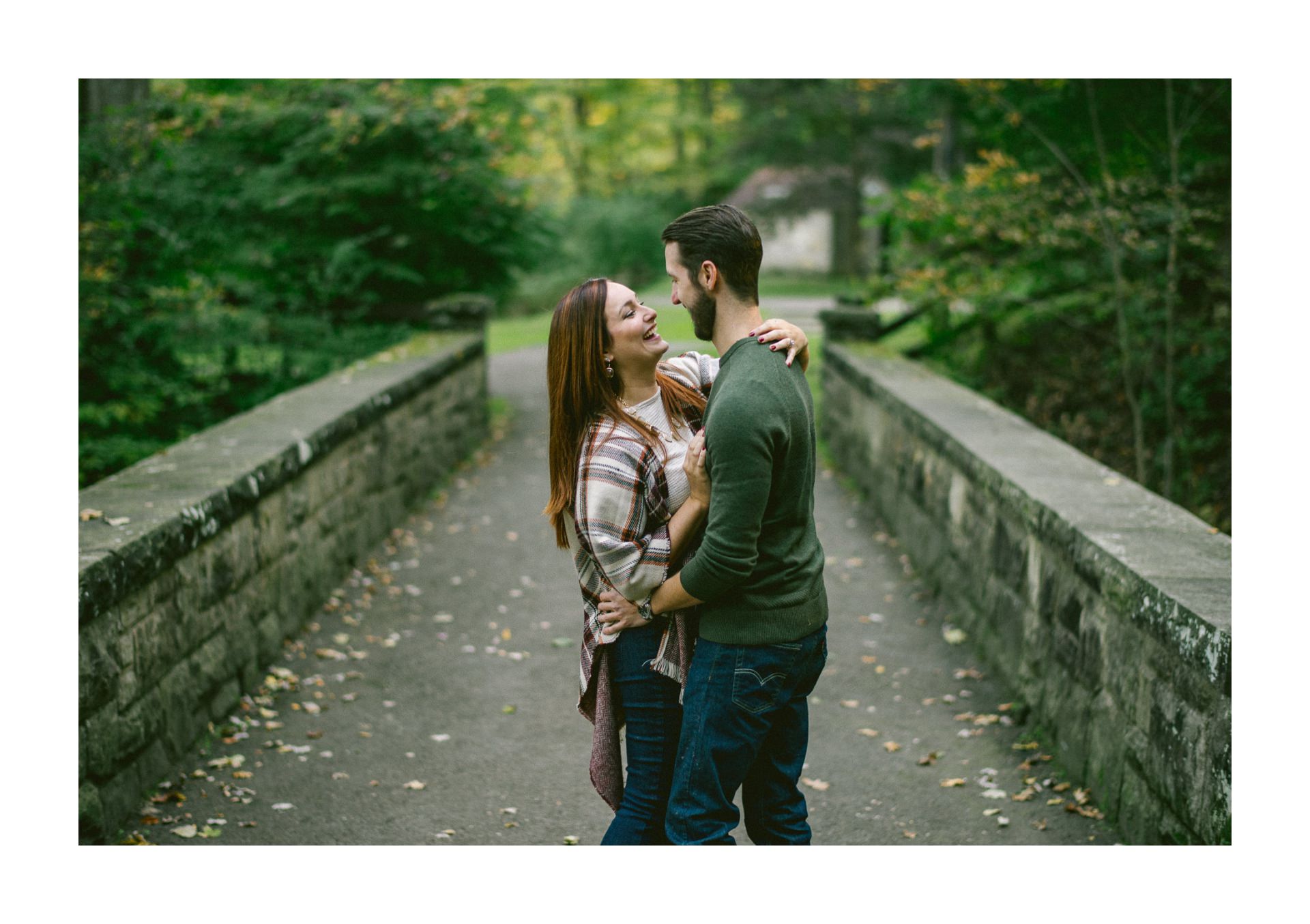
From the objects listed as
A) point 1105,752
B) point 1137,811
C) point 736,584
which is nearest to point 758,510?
point 736,584

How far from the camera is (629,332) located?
2.69m

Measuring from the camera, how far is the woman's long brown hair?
268cm

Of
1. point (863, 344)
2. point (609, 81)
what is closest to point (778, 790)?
point (863, 344)

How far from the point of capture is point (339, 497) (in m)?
6.62

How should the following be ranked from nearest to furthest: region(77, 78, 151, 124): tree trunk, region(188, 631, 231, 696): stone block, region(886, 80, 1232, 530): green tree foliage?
region(188, 631, 231, 696): stone block
region(886, 80, 1232, 530): green tree foliage
region(77, 78, 151, 124): tree trunk

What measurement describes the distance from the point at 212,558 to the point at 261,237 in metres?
6.43

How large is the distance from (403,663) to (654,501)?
320 centimetres

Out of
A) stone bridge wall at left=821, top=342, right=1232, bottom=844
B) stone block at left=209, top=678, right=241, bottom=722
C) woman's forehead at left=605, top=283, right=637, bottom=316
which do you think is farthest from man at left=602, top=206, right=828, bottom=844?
stone block at left=209, top=678, right=241, bottom=722

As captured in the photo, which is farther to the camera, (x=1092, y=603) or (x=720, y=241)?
(x=1092, y=603)

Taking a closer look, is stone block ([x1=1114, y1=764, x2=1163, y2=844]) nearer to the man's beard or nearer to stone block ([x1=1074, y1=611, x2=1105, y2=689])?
stone block ([x1=1074, y1=611, x2=1105, y2=689])

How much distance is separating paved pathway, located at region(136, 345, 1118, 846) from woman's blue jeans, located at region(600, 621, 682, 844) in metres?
1.25

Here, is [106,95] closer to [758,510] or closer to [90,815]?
[90,815]
